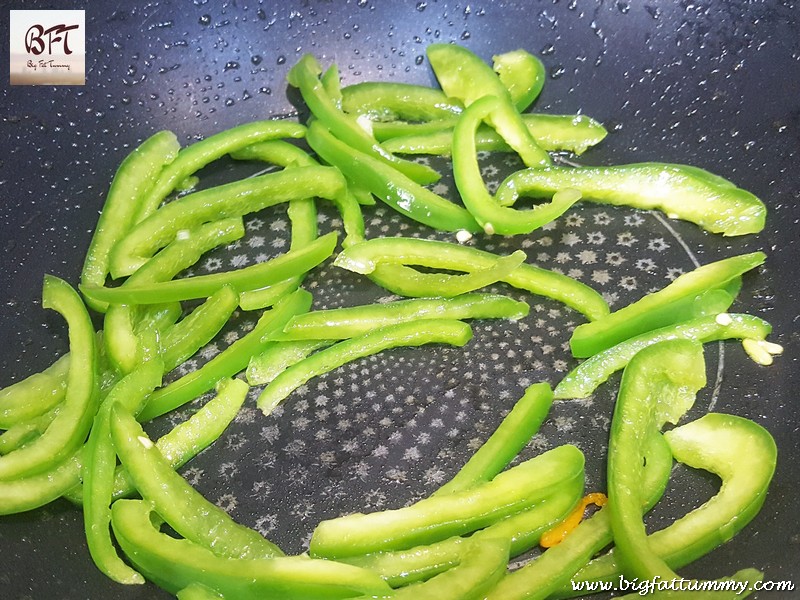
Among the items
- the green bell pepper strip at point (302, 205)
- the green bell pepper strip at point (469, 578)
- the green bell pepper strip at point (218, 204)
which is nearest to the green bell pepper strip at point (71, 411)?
the green bell pepper strip at point (218, 204)

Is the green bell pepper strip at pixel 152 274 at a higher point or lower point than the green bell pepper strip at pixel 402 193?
lower

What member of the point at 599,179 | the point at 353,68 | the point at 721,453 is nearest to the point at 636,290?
the point at 599,179

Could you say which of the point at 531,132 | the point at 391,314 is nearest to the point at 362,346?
the point at 391,314

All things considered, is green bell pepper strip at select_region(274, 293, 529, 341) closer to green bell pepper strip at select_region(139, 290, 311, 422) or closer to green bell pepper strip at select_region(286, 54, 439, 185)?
green bell pepper strip at select_region(139, 290, 311, 422)

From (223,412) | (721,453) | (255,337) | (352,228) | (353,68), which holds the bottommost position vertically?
(721,453)

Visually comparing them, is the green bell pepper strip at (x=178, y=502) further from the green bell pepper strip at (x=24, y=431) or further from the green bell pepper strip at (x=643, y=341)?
the green bell pepper strip at (x=643, y=341)

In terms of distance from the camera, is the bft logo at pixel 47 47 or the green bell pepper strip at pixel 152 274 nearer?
the green bell pepper strip at pixel 152 274

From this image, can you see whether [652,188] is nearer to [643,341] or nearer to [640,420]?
[643,341]

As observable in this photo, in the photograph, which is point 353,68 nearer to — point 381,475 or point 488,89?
point 488,89
